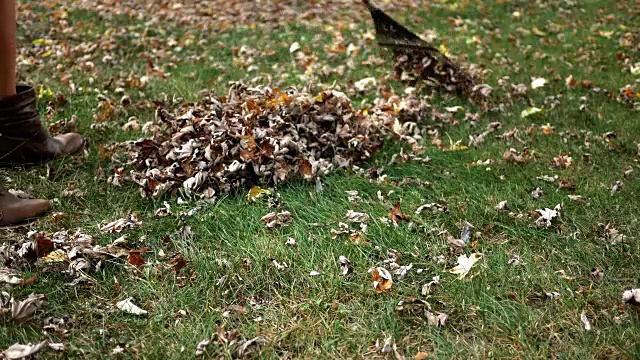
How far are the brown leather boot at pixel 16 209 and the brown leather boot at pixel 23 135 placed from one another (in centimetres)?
68

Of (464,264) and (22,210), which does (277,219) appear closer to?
(464,264)

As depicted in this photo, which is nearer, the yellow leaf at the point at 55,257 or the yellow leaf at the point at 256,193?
the yellow leaf at the point at 55,257

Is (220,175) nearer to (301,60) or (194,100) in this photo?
(194,100)

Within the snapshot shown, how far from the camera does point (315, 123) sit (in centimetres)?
386

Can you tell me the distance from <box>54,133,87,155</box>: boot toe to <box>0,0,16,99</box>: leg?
0.45 meters

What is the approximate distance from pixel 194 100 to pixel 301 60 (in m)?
1.69

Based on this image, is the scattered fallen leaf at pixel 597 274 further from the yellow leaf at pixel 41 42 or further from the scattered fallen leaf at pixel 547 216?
the yellow leaf at pixel 41 42

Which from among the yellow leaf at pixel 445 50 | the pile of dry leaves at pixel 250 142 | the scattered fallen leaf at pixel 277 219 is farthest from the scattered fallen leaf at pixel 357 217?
the yellow leaf at pixel 445 50

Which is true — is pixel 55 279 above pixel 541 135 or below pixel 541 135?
above

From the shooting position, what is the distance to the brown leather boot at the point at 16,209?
9.52 feet

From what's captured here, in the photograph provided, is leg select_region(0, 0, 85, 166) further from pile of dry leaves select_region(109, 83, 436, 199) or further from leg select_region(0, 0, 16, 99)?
pile of dry leaves select_region(109, 83, 436, 199)

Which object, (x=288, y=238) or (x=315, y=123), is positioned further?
(x=315, y=123)

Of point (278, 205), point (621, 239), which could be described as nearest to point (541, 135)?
point (621, 239)

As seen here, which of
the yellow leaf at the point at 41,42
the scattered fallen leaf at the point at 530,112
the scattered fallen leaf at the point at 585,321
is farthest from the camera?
the yellow leaf at the point at 41,42
